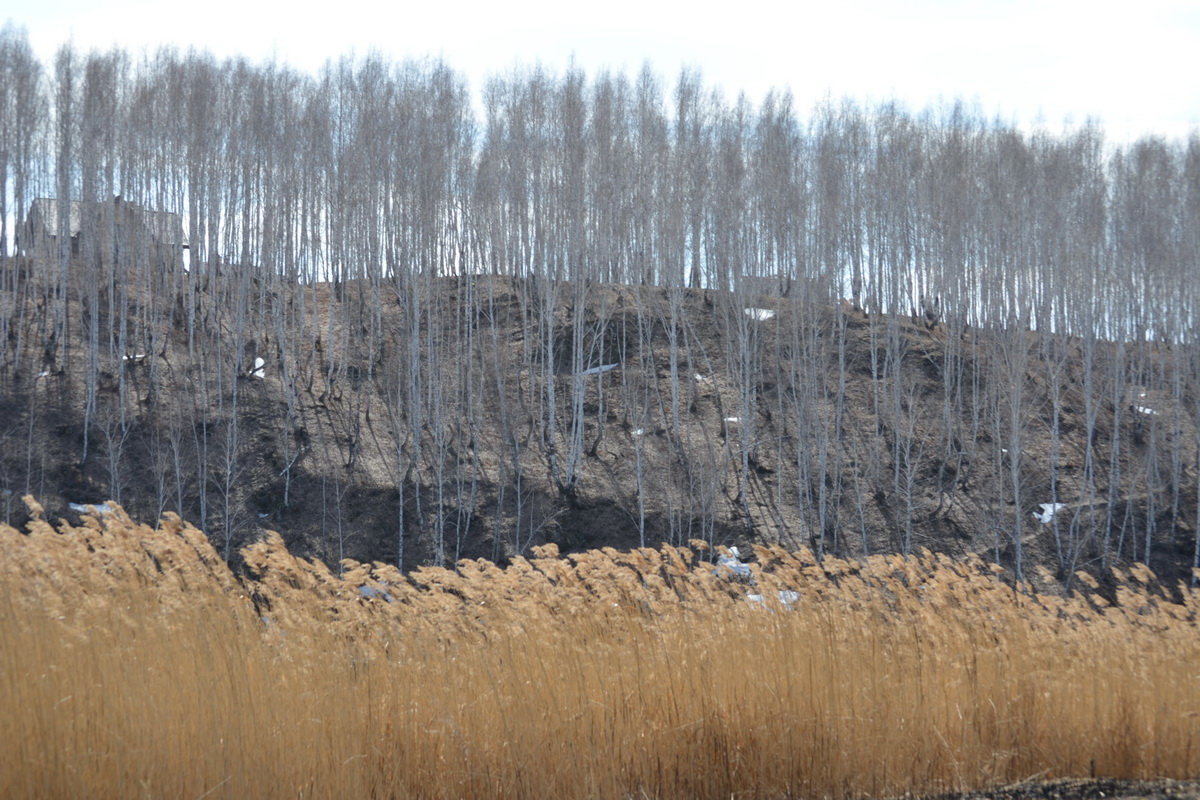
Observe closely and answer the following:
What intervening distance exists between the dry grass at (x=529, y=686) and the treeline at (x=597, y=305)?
16.3 metres

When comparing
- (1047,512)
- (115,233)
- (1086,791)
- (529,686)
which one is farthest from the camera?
(115,233)

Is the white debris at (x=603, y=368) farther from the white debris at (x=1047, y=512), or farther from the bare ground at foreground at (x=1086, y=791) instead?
the bare ground at foreground at (x=1086, y=791)

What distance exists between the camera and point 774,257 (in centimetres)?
3130

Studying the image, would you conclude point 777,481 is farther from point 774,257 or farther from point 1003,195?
point 1003,195

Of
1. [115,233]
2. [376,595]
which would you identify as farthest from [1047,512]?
[115,233]

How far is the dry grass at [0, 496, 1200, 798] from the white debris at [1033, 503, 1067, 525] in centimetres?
1920

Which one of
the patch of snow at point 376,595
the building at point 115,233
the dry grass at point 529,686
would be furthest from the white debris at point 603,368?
the dry grass at point 529,686

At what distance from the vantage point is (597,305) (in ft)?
104

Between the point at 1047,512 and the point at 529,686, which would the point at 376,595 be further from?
the point at 1047,512

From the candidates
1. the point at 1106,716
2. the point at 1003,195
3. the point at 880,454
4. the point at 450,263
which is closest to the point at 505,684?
the point at 1106,716

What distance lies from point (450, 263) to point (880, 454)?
13657 mm

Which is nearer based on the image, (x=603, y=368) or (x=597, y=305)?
(x=603, y=368)

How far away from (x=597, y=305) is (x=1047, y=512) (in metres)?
14.4

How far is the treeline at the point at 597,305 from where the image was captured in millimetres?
23953
